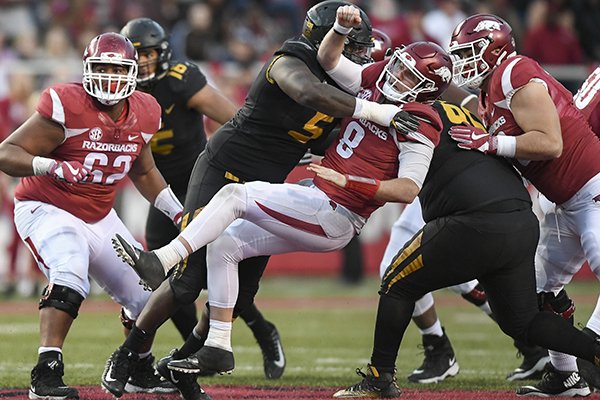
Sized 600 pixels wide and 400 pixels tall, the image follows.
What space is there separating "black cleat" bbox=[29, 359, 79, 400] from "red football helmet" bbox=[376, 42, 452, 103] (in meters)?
2.09

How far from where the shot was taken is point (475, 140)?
5.40 metres

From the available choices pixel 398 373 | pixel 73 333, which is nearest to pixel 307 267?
pixel 73 333

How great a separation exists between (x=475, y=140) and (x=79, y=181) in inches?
77.1

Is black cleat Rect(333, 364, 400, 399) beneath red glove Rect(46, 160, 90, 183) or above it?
beneath

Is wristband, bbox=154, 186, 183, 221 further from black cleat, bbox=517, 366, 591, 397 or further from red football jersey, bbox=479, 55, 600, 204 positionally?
black cleat, bbox=517, 366, 591, 397

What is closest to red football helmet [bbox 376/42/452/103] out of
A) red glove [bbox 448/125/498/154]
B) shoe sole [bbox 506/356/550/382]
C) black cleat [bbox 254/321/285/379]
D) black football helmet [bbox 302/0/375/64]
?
red glove [bbox 448/125/498/154]

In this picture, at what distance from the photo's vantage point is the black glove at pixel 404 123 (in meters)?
5.18

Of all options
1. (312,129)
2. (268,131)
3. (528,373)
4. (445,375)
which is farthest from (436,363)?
(268,131)

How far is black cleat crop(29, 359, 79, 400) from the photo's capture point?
532 centimetres

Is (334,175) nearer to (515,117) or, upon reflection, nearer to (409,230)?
(515,117)

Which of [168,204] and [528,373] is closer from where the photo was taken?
[168,204]

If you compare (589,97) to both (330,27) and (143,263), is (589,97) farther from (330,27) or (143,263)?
(143,263)

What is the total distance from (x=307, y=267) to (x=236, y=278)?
23.7ft

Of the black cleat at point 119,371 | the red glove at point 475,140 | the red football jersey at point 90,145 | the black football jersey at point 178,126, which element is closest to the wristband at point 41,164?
the red football jersey at point 90,145
